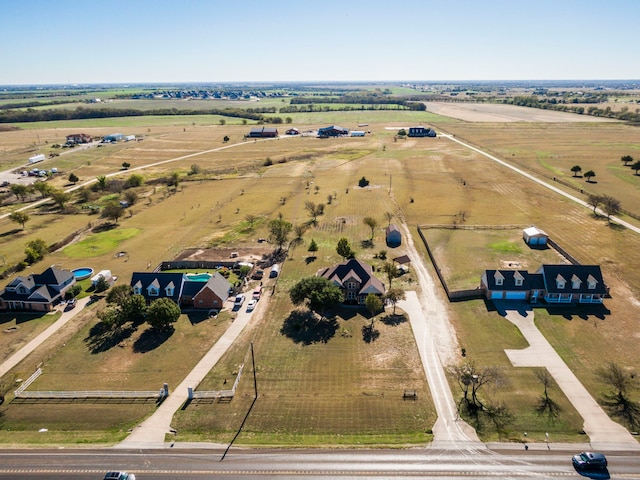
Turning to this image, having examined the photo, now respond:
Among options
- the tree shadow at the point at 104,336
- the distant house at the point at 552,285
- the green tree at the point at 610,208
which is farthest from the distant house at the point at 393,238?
the green tree at the point at 610,208

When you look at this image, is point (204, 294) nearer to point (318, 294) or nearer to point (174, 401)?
point (318, 294)

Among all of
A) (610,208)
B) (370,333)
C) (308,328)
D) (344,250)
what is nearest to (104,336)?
(308,328)

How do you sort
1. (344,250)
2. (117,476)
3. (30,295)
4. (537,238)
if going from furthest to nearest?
(537,238) < (344,250) < (30,295) < (117,476)

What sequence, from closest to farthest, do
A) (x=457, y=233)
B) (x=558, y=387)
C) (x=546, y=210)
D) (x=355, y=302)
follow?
(x=558, y=387)
(x=355, y=302)
(x=457, y=233)
(x=546, y=210)

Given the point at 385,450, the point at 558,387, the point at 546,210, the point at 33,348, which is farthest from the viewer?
the point at 546,210

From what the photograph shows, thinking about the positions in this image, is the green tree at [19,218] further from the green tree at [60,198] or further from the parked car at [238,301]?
the parked car at [238,301]

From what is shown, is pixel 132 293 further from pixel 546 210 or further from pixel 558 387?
pixel 546 210

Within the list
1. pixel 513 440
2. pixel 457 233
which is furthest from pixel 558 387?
pixel 457 233
